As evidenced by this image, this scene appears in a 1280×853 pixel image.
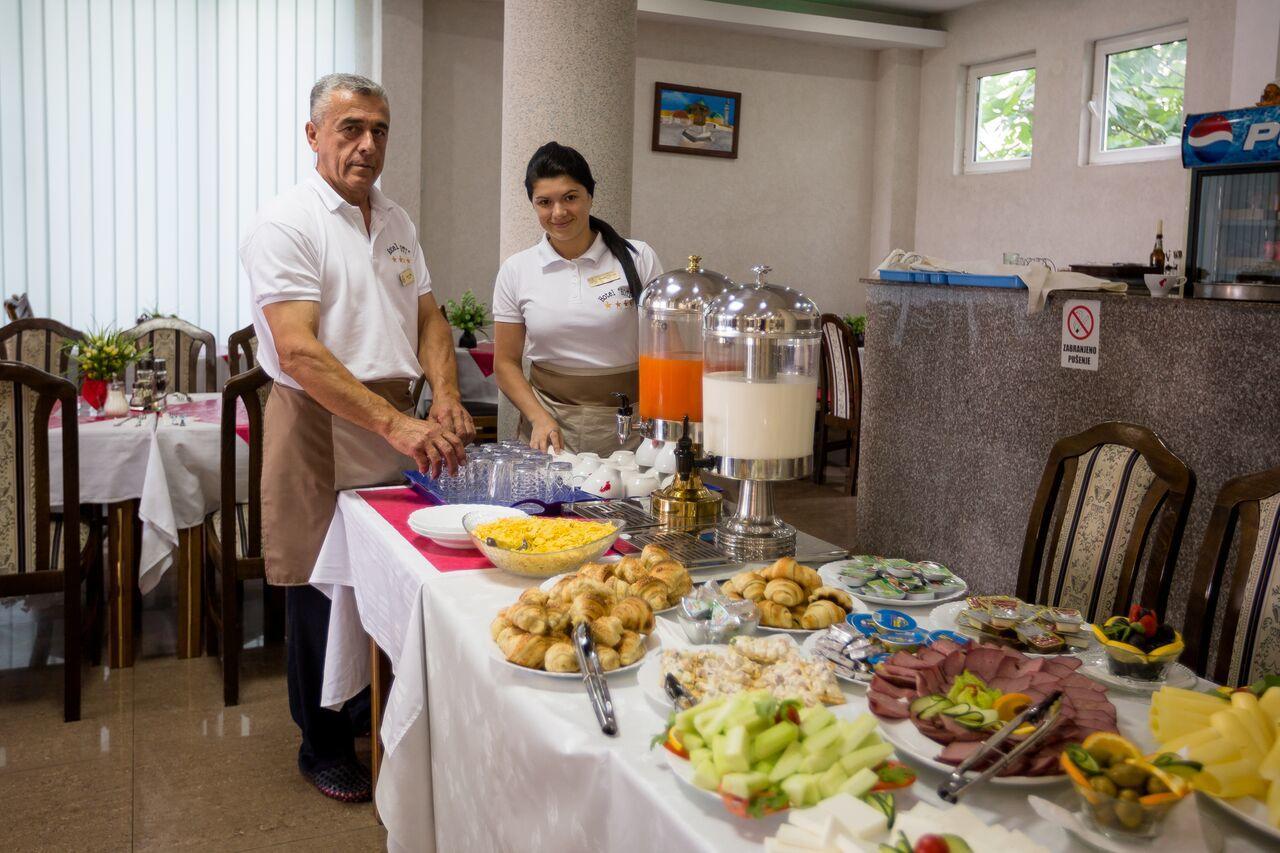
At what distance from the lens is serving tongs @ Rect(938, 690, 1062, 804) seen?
1005 mm

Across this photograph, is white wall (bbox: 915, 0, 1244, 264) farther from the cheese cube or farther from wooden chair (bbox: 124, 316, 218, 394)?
the cheese cube

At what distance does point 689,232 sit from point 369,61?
2527 millimetres

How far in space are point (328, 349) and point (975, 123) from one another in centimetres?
681

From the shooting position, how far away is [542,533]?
5.89 ft

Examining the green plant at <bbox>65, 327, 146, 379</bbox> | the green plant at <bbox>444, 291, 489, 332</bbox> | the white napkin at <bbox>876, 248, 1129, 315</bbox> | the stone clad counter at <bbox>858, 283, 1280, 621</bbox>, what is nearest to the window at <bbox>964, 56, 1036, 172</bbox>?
the green plant at <bbox>444, 291, 489, 332</bbox>

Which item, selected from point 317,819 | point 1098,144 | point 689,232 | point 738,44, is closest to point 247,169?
point 689,232

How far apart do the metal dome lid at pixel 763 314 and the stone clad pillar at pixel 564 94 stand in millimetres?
2218

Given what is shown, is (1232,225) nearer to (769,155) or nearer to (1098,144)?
(1098,144)

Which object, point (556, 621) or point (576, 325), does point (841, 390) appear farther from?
point (556, 621)

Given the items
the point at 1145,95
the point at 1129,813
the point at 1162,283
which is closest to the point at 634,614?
the point at 1129,813

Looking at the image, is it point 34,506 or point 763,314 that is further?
point 34,506

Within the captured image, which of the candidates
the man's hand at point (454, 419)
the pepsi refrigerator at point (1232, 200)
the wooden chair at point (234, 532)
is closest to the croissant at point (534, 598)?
the man's hand at point (454, 419)

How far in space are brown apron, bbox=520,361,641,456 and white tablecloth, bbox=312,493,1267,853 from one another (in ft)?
2.69

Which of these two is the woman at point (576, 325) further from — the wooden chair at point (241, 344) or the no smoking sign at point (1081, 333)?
the wooden chair at point (241, 344)
